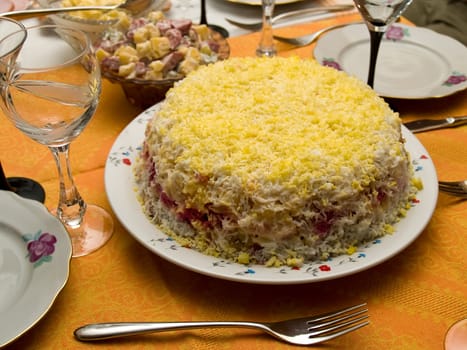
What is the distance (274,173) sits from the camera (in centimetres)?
84

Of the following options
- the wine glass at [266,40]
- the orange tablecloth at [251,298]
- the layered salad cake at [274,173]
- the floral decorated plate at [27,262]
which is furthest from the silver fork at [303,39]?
the floral decorated plate at [27,262]

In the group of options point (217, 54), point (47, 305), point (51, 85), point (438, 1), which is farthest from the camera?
point (438, 1)

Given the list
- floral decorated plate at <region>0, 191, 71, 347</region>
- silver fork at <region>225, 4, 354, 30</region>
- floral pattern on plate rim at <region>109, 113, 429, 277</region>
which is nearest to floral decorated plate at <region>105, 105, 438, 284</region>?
floral pattern on plate rim at <region>109, 113, 429, 277</region>

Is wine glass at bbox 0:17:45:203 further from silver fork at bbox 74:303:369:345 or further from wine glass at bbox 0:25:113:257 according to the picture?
silver fork at bbox 74:303:369:345

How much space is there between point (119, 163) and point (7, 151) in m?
0.32

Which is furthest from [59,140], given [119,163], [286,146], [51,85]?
[286,146]

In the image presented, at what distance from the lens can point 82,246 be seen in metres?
0.97

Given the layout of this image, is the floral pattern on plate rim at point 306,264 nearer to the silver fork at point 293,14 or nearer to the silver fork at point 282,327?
the silver fork at point 282,327

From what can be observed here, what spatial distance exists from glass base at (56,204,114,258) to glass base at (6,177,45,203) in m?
0.12

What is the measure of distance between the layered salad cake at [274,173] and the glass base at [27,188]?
0.22 metres

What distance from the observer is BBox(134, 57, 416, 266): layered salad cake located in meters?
0.85

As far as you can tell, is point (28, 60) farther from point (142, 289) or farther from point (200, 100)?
point (142, 289)

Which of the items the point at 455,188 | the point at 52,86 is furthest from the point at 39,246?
the point at 455,188

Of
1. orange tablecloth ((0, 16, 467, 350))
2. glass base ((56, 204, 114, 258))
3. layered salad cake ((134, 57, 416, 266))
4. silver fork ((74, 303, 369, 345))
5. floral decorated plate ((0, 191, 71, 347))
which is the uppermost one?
layered salad cake ((134, 57, 416, 266))
